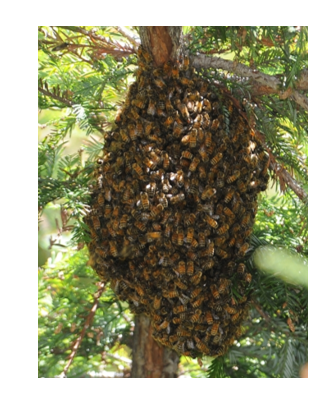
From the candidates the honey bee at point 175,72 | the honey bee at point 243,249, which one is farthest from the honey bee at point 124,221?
the honey bee at point 175,72

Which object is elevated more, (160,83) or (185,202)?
(160,83)

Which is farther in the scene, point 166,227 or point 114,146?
point 114,146

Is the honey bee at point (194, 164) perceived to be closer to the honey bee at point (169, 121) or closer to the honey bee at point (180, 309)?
the honey bee at point (169, 121)

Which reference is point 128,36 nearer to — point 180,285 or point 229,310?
point 180,285

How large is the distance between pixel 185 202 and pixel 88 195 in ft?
1.50

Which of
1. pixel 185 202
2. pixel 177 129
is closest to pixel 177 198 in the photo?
pixel 185 202

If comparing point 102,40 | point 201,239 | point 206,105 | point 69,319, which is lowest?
point 69,319

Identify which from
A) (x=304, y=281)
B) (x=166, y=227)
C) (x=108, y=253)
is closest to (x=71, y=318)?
(x=108, y=253)

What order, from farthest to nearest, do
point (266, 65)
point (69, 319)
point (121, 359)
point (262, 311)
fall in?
point (121, 359)
point (69, 319)
point (262, 311)
point (266, 65)

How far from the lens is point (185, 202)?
6.60 feet

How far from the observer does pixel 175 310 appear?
203 cm

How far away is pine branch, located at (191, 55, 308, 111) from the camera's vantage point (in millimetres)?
1952
